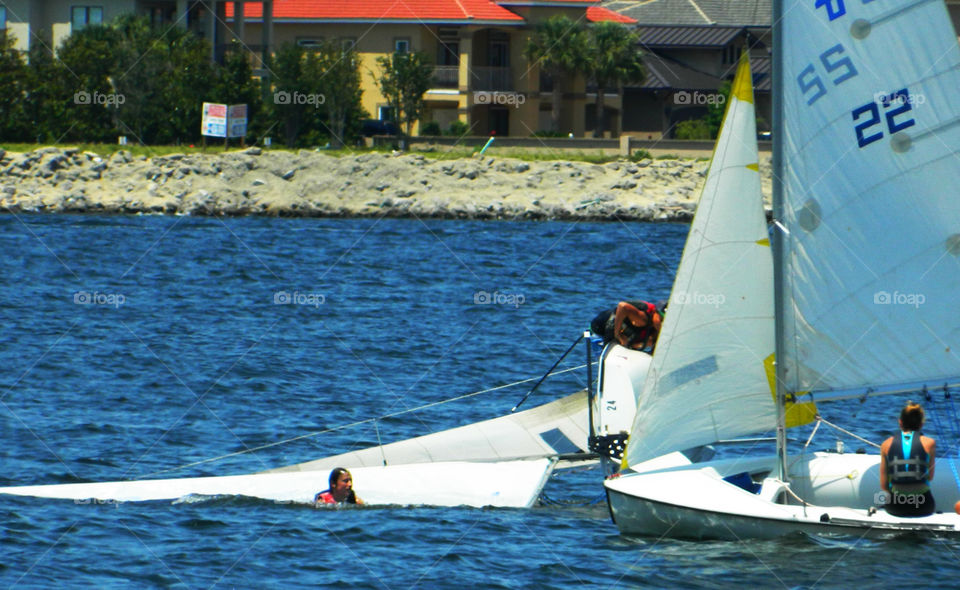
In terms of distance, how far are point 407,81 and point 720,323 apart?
189ft

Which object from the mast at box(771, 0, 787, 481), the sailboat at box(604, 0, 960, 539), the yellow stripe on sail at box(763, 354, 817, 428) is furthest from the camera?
the yellow stripe on sail at box(763, 354, 817, 428)

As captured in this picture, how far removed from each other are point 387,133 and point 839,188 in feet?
195

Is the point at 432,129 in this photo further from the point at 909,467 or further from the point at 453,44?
the point at 909,467

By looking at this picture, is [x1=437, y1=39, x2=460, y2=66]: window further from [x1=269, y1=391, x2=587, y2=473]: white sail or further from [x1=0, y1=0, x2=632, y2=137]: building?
[x1=269, y1=391, x2=587, y2=473]: white sail

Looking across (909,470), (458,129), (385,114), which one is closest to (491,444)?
(909,470)

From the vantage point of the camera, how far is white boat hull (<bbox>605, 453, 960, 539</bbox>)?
44.8 feet

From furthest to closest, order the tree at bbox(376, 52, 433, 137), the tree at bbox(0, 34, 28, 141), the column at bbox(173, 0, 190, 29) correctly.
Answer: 1. the column at bbox(173, 0, 190, 29)
2. the tree at bbox(376, 52, 433, 137)
3. the tree at bbox(0, 34, 28, 141)

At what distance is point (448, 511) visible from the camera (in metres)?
16.2

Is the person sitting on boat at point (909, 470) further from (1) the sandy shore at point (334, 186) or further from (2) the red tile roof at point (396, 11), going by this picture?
(2) the red tile roof at point (396, 11)

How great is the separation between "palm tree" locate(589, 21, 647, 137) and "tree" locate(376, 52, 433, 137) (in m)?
9.24

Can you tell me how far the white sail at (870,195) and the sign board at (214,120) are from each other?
167 ft

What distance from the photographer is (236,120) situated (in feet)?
212

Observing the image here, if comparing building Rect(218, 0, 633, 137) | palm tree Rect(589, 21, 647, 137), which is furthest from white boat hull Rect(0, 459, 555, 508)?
palm tree Rect(589, 21, 647, 137)

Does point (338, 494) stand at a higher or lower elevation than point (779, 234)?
lower
